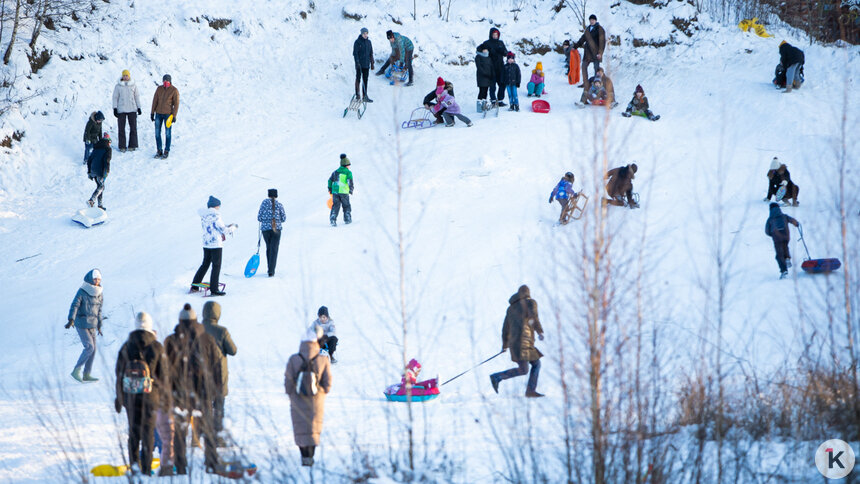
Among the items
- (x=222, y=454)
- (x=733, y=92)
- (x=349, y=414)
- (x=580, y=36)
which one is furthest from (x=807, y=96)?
(x=222, y=454)

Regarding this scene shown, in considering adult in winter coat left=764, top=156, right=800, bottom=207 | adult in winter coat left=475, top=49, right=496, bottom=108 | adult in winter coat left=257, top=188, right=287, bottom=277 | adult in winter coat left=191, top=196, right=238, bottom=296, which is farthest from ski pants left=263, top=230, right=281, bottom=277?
adult in winter coat left=764, top=156, right=800, bottom=207

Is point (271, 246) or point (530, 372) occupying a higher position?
point (271, 246)

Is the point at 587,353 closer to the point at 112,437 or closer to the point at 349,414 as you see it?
the point at 349,414

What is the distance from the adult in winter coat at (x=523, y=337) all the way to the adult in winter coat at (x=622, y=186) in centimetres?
601

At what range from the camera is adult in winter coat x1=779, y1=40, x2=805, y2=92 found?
17812mm

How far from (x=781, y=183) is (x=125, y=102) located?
14.0m

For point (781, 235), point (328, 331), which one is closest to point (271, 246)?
point (328, 331)

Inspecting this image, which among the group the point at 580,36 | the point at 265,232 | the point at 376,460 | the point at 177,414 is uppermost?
the point at 580,36

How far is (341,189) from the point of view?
13.7 metres

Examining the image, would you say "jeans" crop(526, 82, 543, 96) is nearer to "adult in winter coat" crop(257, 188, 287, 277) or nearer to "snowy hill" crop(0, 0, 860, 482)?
"snowy hill" crop(0, 0, 860, 482)

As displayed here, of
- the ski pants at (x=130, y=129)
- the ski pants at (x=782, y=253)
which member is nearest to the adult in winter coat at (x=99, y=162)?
the ski pants at (x=130, y=129)

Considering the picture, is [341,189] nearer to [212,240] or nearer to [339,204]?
[339,204]

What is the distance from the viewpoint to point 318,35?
72.1ft

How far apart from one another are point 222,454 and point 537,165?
11.4 m
